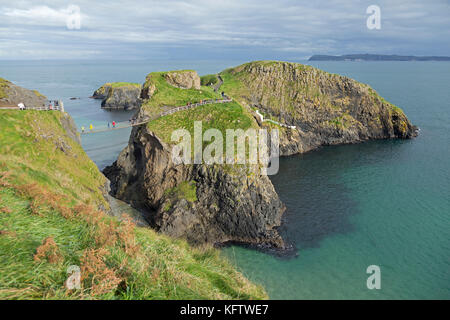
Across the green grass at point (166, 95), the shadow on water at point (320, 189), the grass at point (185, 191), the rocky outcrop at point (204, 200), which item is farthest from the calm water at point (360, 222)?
the green grass at point (166, 95)

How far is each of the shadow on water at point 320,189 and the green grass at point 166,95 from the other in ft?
78.7

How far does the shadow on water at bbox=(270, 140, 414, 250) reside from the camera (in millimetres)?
38875

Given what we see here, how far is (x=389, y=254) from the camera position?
109ft

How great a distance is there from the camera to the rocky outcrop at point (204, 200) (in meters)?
37.6

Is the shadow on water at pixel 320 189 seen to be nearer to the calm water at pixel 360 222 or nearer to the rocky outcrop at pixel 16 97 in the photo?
the calm water at pixel 360 222

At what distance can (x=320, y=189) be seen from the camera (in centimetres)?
5147

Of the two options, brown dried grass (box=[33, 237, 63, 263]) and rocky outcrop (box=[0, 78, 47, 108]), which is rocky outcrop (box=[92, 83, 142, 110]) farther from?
brown dried grass (box=[33, 237, 63, 263])

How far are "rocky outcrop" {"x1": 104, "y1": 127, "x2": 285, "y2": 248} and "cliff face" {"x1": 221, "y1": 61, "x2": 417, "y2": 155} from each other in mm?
44473

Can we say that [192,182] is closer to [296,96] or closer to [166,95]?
[166,95]

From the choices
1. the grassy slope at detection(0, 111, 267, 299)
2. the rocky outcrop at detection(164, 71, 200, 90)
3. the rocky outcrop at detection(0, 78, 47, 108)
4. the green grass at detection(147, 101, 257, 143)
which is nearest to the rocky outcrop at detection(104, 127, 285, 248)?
the green grass at detection(147, 101, 257, 143)

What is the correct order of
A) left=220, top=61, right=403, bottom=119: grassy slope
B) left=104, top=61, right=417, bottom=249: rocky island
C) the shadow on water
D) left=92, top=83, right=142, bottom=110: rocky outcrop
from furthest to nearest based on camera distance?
left=92, top=83, right=142, bottom=110: rocky outcrop, left=220, top=61, right=403, bottom=119: grassy slope, the shadow on water, left=104, top=61, right=417, bottom=249: rocky island

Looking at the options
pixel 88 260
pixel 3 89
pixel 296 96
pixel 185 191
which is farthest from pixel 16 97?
pixel 296 96
